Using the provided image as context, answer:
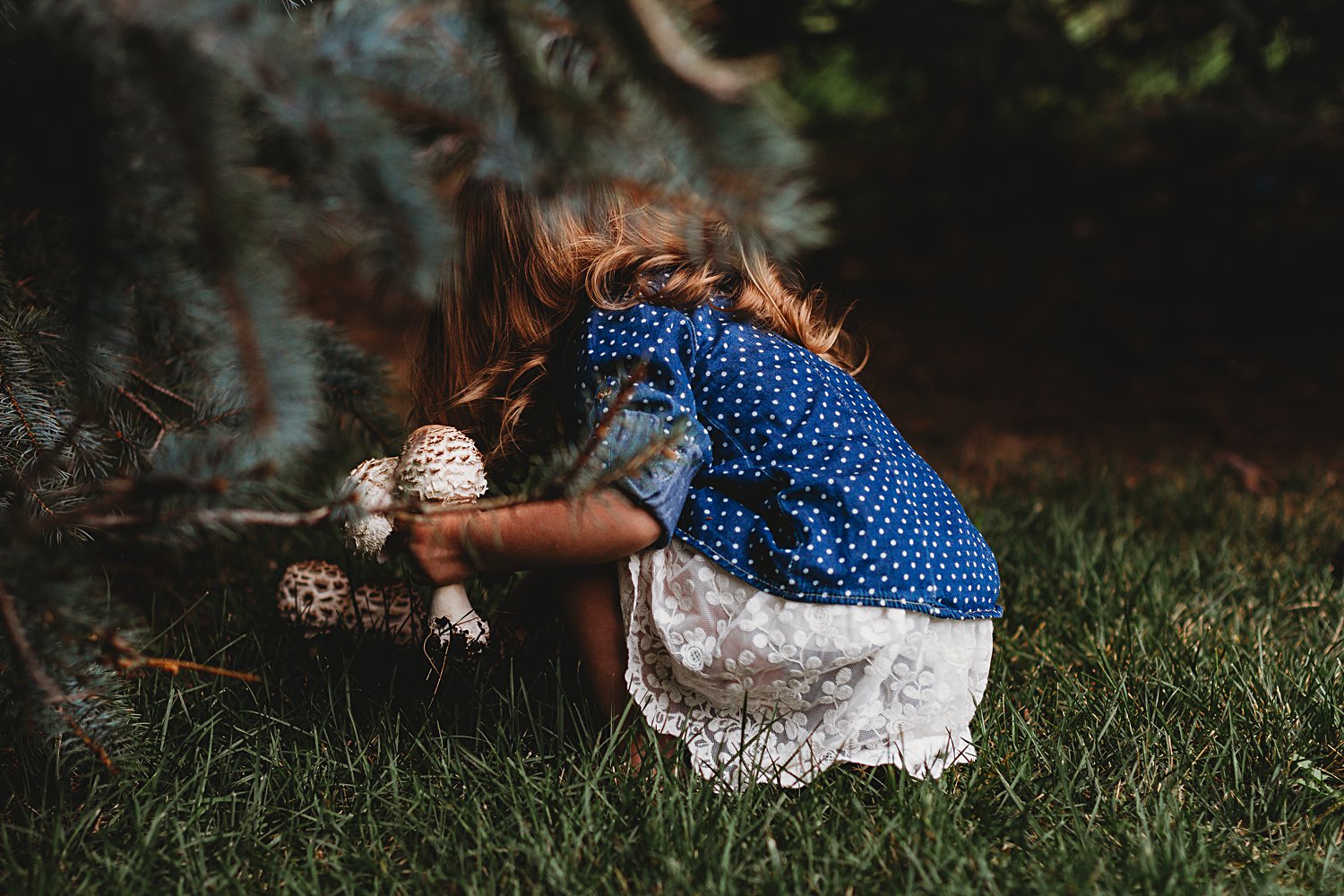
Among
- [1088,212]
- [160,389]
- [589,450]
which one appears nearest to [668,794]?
[589,450]

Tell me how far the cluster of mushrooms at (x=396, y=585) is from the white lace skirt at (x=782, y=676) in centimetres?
29

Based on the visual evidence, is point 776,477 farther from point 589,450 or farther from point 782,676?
point 589,450

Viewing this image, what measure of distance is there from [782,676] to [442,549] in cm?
53

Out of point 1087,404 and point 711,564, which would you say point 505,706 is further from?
point 1087,404

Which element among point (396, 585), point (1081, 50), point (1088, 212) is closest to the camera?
point (396, 585)

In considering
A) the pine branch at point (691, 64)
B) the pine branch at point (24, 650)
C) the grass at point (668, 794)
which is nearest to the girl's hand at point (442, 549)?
the grass at point (668, 794)

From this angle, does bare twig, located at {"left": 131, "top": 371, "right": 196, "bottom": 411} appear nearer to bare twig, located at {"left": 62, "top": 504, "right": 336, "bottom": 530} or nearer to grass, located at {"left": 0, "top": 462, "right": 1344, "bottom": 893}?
grass, located at {"left": 0, "top": 462, "right": 1344, "bottom": 893}

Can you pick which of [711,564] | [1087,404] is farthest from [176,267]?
[1087,404]

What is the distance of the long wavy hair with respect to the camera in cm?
161

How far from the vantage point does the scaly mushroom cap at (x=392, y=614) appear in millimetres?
1841

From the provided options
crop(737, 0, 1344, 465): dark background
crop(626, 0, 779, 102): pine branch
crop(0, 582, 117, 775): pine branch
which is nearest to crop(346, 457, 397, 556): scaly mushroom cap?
crop(0, 582, 117, 775): pine branch

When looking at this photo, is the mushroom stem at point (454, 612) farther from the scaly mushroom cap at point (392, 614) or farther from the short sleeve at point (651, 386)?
the short sleeve at point (651, 386)

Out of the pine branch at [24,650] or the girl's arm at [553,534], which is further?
the girl's arm at [553,534]

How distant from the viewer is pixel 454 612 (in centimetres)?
169
